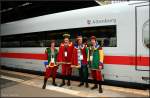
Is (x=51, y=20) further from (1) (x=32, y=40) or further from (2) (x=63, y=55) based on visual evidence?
(2) (x=63, y=55)

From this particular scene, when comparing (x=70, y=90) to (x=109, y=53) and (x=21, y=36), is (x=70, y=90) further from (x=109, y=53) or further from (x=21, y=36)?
(x=21, y=36)

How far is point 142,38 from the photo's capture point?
786 centimetres

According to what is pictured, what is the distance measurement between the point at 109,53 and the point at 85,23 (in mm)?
1487

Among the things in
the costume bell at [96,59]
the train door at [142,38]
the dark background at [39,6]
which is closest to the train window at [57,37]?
the costume bell at [96,59]

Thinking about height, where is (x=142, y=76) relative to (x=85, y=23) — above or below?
below

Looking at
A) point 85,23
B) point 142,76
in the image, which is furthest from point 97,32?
point 142,76

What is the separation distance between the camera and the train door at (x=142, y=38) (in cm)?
779

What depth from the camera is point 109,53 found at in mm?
8664

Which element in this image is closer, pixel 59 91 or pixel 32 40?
pixel 59 91

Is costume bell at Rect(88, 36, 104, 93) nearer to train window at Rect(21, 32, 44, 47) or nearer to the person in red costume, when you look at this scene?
the person in red costume

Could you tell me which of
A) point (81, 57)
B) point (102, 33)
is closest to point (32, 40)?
point (81, 57)

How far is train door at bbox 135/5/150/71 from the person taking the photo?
779 centimetres

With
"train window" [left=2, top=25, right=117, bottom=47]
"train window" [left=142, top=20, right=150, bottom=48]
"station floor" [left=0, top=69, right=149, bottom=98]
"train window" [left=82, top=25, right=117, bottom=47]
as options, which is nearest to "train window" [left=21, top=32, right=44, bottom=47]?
"train window" [left=2, top=25, right=117, bottom=47]

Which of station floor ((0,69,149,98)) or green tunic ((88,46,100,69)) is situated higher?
green tunic ((88,46,100,69))
